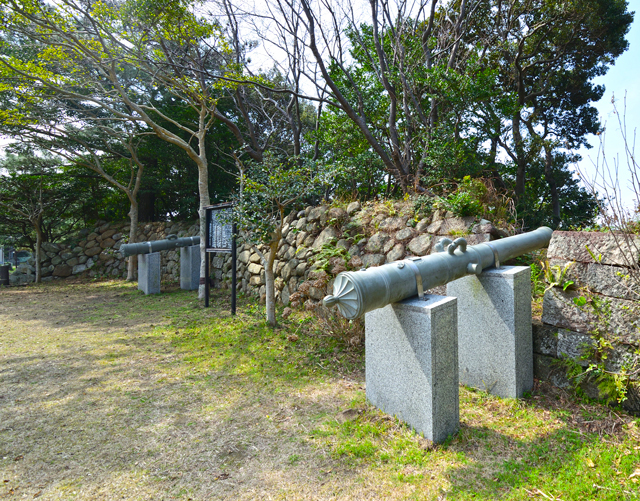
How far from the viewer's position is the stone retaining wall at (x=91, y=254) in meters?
13.8

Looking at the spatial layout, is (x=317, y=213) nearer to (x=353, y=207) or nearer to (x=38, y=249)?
(x=353, y=207)

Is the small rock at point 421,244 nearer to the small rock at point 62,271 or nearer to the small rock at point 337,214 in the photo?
the small rock at point 337,214

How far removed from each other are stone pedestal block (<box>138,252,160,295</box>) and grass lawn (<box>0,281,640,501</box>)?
17.0ft

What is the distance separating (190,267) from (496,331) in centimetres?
906

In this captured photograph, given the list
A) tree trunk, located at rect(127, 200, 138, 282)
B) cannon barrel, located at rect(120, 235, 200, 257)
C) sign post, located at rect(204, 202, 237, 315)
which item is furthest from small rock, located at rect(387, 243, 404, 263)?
tree trunk, located at rect(127, 200, 138, 282)

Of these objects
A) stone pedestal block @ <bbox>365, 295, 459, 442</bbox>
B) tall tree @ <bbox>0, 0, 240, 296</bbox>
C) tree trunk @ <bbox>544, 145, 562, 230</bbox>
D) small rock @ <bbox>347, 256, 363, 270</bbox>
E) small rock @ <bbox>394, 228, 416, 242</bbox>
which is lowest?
stone pedestal block @ <bbox>365, 295, 459, 442</bbox>

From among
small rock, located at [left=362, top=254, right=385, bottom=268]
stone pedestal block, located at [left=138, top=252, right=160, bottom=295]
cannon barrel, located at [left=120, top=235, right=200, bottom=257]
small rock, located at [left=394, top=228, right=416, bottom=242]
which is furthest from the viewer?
stone pedestal block, located at [left=138, top=252, right=160, bottom=295]

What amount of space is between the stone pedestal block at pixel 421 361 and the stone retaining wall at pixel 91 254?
1189 cm

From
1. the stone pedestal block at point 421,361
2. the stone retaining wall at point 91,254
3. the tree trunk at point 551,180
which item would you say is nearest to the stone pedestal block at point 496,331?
the stone pedestal block at point 421,361

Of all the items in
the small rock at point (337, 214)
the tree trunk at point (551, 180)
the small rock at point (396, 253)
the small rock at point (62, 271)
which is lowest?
the small rock at point (62, 271)

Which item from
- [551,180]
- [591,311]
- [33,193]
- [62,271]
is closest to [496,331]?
[591,311]

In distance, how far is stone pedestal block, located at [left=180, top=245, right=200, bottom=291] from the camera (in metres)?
10.7

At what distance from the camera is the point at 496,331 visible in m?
3.43

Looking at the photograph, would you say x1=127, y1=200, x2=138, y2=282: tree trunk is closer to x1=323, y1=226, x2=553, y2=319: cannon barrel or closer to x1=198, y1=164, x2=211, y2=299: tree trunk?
x1=198, y1=164, x2=211, y2=299: tree trunk
